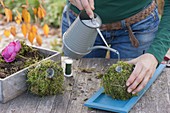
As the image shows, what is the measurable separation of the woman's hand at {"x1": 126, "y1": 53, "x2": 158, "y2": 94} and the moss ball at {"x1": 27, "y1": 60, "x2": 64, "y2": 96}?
0.92 ft

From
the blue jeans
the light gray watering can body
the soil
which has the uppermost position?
the light gray watering can body

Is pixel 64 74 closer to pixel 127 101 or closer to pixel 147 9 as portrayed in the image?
pixel 127 101

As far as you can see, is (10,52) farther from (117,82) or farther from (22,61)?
(117,82)

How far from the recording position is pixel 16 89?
179 centimetres

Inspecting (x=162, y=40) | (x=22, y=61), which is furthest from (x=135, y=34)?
(x=22, y=61)

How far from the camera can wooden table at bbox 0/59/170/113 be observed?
172 cm

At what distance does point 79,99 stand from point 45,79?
15 centimetres

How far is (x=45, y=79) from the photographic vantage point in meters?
1.77

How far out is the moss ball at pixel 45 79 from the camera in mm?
1779

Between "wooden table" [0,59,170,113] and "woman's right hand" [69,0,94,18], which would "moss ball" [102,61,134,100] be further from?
"woman's right hand" [69,0,94,18]

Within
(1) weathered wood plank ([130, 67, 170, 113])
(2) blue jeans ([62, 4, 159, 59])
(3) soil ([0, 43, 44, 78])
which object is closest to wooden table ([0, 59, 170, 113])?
(1) weathered wood plank ([130, 67, 170, 113])

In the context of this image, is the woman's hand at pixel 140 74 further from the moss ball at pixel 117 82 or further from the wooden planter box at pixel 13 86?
the wooden planter box at pixel 13 86

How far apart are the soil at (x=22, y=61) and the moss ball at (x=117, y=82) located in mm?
343

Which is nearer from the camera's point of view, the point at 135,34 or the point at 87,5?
the point at 87,5
